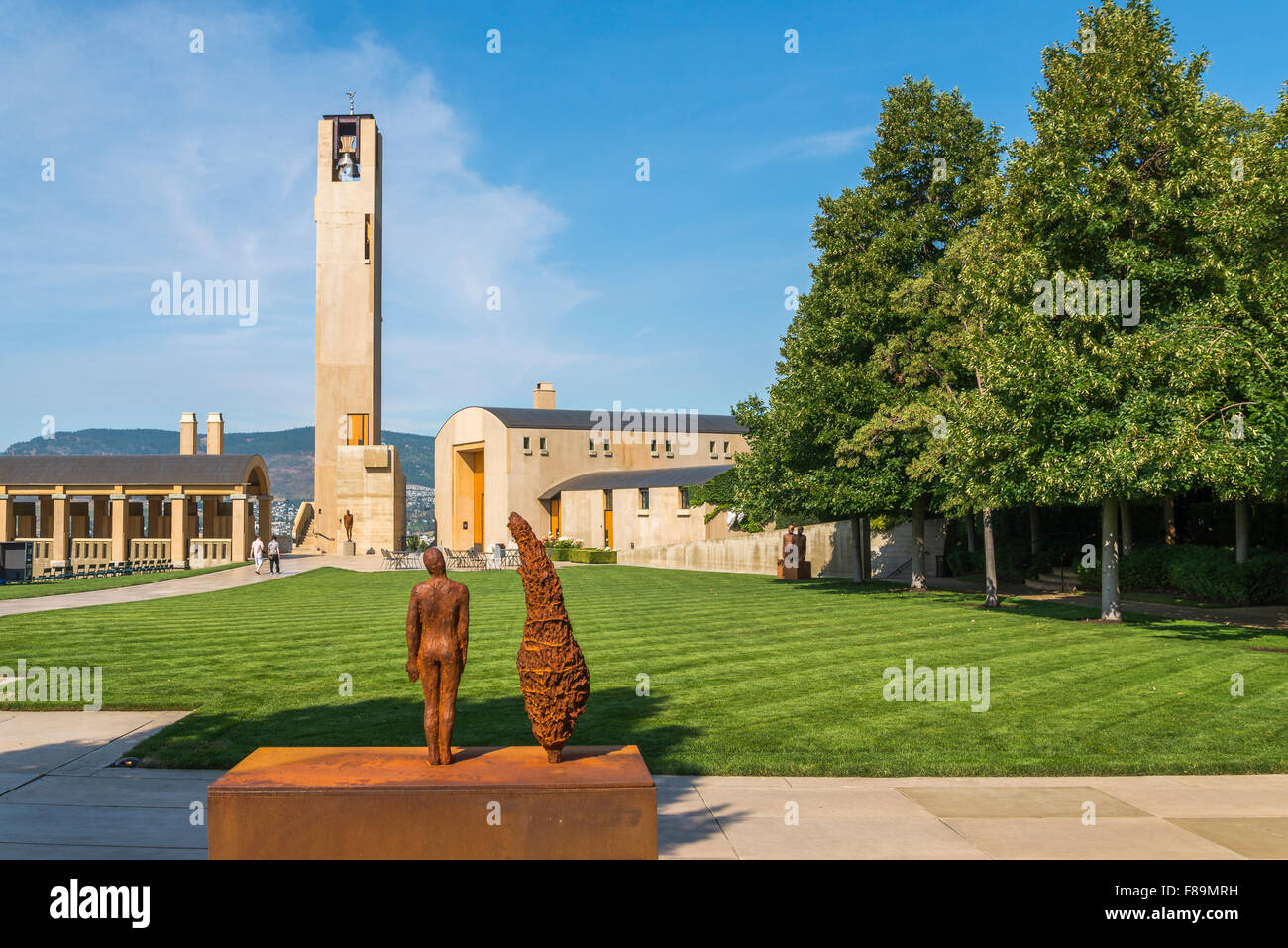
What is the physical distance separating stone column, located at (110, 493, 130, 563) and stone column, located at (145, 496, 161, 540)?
15.7 feet

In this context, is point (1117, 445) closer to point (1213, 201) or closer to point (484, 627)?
point (1213, 201)

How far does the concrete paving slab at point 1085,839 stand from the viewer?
6285 millimetres

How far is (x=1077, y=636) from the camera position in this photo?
58.2 ft

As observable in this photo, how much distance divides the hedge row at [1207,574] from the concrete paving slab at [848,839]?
2058 centimetres

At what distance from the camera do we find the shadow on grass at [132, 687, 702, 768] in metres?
8.99

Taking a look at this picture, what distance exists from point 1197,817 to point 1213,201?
15.4 meters

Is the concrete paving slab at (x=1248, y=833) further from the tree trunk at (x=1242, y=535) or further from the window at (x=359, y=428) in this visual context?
the window at (x=359, y=428)

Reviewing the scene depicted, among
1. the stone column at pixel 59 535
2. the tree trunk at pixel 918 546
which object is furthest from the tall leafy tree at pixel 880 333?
the stone column at pixel 59 535

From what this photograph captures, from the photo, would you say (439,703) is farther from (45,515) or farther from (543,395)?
(543,395)

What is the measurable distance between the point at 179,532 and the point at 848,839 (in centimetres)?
4535

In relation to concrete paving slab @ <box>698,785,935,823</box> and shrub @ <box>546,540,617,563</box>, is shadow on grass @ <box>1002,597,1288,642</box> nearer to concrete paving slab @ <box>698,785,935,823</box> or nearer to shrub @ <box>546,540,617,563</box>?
concrete paving slab @ <box>698,785,935,823</box>

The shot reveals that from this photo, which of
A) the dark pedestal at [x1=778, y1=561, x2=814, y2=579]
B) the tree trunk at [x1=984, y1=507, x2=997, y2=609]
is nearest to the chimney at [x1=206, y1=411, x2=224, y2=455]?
the dark pedestal at [x1=778, y1=561, x2=814, y2=579]

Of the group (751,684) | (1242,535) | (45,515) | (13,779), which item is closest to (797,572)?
(1242,535)

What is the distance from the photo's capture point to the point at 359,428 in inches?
2721
